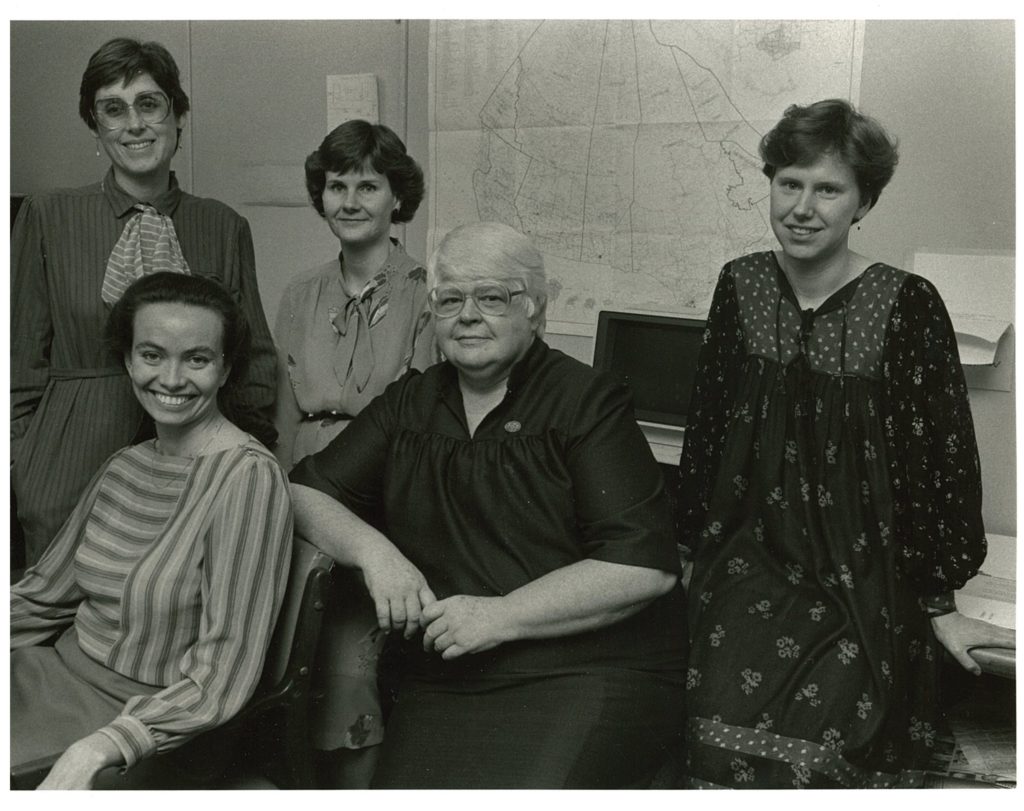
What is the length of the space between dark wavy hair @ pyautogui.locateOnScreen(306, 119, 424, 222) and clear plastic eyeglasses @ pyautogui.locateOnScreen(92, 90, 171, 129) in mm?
357

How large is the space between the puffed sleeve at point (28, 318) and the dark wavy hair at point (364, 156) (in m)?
0.59

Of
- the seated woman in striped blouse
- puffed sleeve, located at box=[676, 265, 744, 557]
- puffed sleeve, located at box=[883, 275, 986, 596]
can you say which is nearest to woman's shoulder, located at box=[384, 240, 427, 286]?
the seated woman in striped blouse

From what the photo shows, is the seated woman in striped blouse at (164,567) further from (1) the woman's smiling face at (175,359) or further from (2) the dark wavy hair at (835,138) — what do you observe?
(2) the dark wavy hair at (835,138)

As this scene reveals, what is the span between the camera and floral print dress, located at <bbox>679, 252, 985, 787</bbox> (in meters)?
1.58

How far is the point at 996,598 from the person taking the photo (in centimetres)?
179

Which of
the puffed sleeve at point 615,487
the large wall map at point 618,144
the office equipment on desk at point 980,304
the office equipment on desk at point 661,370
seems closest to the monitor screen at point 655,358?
the office equipment on desk at point 661,370

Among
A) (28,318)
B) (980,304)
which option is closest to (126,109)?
(28,318)

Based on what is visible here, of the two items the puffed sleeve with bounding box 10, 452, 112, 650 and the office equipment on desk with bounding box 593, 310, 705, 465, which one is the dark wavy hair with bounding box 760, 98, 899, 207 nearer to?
the office equipment on desk with bounding box 593, 310, 705, 465

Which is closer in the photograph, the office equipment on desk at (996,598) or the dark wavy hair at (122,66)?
the office equipment on desk at (996,598)

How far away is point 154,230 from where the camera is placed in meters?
1.92

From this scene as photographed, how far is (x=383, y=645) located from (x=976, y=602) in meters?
1.06

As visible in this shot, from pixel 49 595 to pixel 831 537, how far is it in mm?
1318

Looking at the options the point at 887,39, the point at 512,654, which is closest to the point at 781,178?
the point at 887,39

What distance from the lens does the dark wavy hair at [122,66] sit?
6.09ft
